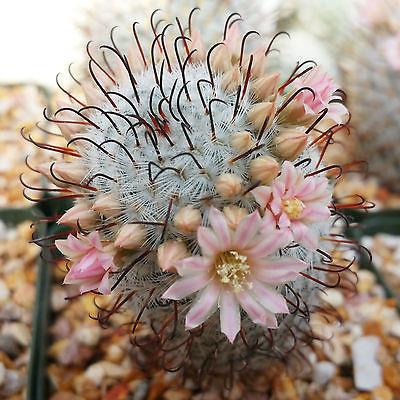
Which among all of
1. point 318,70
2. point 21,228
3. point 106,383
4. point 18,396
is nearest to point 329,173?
point 318,70

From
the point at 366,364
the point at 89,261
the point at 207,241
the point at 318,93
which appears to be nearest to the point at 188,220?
the point at 207,241

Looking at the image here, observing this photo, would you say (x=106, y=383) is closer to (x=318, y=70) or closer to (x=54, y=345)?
(x=54, y=345)

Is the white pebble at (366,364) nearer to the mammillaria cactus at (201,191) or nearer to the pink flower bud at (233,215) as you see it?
the mammillaria cactus at (201,191)

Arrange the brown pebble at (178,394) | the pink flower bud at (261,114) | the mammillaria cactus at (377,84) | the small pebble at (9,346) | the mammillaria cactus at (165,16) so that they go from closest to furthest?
the pink flower bud at (261,114), the brown pebble at (178,394), the small pebble at (9,346), the mammillaria cactus at (165,16), the mammillaria cactus at (377,84)

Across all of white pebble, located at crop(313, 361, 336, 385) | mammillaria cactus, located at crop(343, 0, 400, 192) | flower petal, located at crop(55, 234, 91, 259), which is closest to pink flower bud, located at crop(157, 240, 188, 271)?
flower petal, located at crop(55, 234, 91, 259)

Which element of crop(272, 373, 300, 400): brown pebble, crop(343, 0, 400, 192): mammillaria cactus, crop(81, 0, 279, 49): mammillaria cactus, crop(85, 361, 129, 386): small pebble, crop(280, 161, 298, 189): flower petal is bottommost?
crop(272, 373, 300, 400): brown pebble

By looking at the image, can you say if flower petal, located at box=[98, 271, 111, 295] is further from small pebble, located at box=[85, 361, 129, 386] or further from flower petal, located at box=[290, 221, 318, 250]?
small pebble, located at box=[85, 361, 129, 386]

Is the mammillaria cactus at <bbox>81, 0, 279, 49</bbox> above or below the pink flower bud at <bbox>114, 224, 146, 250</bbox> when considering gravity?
above

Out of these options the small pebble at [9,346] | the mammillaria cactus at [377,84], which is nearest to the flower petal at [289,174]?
the small pebble at [9,346]
